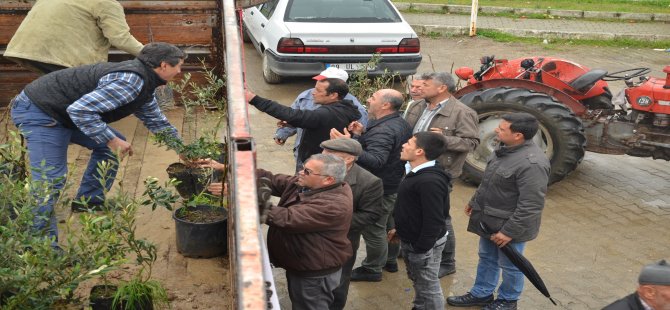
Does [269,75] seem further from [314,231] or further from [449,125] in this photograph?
[314,231]

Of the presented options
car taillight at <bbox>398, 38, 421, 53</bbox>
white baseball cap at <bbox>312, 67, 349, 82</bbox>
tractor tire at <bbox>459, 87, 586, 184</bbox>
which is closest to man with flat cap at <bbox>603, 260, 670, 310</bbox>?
white baseball cap at <bbox>312, 67, 349, 82</bbox>

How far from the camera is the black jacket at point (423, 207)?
4.65m

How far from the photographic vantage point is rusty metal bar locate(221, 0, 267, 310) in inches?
89.2

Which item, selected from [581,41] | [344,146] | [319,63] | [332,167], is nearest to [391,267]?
[344,146]

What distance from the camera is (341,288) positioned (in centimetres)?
490

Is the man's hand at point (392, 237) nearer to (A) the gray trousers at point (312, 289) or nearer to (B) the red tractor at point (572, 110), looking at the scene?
(A) the gray trousers at point (312, 289)

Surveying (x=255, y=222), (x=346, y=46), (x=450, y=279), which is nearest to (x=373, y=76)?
(x=346, y=46)

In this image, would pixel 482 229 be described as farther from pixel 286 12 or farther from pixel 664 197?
pixel 286 12

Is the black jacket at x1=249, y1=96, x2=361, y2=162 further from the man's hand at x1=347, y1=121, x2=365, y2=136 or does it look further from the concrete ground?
the concrete ground

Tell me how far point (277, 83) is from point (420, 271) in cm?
615

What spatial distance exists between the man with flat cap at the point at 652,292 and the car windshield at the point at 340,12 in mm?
7107

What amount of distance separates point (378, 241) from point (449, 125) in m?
0.97

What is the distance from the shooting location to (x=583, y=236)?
256 inches

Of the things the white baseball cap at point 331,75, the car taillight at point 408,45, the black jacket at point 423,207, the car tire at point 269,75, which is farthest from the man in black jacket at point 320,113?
the car tire at point 269,75
